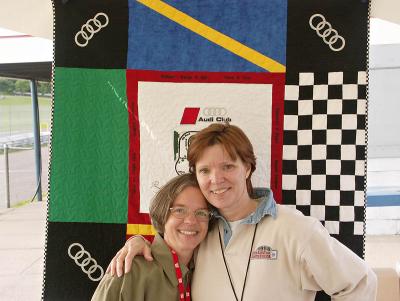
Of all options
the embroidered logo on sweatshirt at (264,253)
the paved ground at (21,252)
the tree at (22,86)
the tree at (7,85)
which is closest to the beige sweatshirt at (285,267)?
the embroidered logo on sweatshirt at (264,253)

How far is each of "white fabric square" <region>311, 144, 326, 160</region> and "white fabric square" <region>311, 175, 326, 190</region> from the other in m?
0.09

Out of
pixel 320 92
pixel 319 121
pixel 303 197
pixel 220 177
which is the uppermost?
pixel 320 92

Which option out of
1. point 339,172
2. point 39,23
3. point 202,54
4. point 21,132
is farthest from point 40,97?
point 339,172

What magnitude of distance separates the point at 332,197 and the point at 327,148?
0.24 metres

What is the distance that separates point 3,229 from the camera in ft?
13.7

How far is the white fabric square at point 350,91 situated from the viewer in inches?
70.8

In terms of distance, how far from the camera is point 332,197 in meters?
1.85

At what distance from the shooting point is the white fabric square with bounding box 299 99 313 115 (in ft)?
6.01

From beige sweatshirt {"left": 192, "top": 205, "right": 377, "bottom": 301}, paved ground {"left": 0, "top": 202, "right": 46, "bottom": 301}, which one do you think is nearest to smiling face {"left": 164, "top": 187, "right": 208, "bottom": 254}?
beige sweatshirt {"left": 192, "top": 205, "right": 377, "bottom": 301}

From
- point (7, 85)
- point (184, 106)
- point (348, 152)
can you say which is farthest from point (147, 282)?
point (7, 85)

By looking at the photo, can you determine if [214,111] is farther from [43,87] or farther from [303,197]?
[43,87]

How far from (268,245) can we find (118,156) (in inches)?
36.5

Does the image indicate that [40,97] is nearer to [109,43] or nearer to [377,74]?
[109,43]

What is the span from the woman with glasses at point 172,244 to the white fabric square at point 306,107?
0.72 meters
